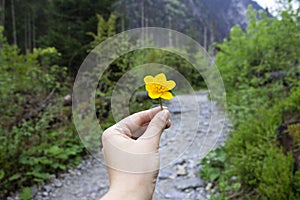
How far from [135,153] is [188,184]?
8.17 feet

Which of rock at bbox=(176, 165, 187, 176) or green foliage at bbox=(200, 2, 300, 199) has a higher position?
green foliage at bbox=(200, 2, 300, 199)

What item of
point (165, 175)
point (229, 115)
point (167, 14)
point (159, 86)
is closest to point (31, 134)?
point (165, 175)

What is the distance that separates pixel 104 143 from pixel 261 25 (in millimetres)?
5290

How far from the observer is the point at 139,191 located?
0.80 m

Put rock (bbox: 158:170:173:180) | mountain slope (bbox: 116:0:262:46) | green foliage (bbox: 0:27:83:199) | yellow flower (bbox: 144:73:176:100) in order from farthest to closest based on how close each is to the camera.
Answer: mountain slope (bbox: 116:0:262:46) < rock (bbox: 158:170:173:180) < green foliage (bbox: 0:27:83:199) < yellow flower (bbox: 144:73:176:100)

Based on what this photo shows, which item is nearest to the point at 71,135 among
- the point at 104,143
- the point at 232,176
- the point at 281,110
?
the point at 232,176

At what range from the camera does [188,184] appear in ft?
10.3

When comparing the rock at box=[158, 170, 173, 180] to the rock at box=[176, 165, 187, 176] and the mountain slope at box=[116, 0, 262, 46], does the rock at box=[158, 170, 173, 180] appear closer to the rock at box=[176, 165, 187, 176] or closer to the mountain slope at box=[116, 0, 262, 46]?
the rock at box=[176, 165, 187, 176]

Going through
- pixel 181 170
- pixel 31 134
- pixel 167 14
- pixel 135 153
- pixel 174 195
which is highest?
pixel 167 14

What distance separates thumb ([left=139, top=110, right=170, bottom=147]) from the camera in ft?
2.71

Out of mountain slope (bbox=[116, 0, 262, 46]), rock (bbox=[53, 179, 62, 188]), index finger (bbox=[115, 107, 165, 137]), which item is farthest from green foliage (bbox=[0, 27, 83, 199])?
mountain slope (bbox=[116, 0, 262, 46])

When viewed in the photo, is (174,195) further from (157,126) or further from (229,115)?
(157,126)

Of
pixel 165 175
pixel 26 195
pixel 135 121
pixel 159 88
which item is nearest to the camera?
pixel 159 88

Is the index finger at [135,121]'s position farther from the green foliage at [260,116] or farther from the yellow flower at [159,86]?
the green foliage at [260,116]
